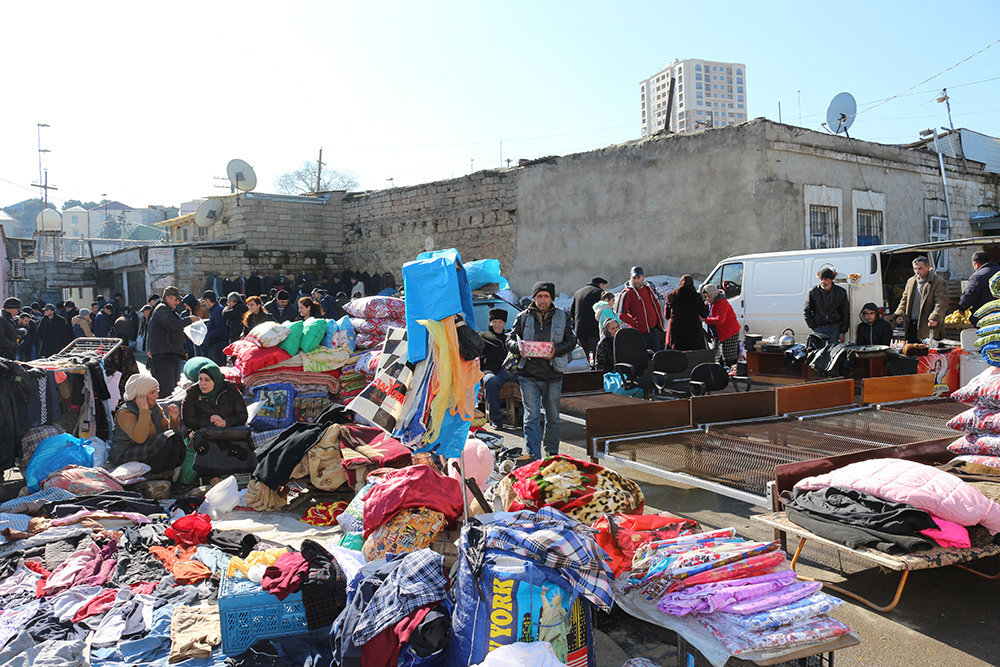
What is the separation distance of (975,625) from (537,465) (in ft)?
7.76

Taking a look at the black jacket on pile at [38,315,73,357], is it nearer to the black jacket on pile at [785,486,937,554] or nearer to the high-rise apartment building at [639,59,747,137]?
the black jacket on pile at [785,486,937,554]

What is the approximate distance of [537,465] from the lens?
4051 mm

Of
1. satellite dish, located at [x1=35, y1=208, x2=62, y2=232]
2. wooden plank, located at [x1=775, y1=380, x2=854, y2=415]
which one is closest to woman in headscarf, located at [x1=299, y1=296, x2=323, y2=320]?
wooden plank, located at [x1=775, y1=380, x2=854, y2=415]

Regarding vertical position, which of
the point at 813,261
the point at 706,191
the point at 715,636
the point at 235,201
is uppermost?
the point at 235,201

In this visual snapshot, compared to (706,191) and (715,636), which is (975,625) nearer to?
(715,636)

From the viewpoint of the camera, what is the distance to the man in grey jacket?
8.98 m

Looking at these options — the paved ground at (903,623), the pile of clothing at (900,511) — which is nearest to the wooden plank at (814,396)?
the paved ground at (903,623)

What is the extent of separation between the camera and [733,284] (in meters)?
12.0

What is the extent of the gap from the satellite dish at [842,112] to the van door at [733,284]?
7.52 metres

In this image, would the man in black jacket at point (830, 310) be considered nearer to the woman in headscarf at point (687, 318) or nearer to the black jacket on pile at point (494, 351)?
the woman in headscarf at point (687, 318)

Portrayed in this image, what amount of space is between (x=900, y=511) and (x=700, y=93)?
217ft

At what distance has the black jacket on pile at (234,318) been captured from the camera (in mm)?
10953

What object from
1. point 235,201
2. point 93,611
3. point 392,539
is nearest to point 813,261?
point 392,539

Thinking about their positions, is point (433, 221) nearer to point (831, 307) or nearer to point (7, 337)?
point (7, 337)
